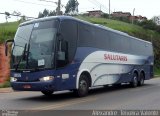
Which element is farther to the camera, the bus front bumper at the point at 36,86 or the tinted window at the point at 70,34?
the tinted window at the point at 70,34

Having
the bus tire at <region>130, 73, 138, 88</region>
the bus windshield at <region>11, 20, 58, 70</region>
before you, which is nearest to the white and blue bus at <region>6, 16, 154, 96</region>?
the bus windshield at <region>11, 20, 58, 70</region>

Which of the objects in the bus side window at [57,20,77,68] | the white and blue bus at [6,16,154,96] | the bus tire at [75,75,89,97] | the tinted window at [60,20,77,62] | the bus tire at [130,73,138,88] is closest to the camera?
the white and blue bus at [6,16,154,96]

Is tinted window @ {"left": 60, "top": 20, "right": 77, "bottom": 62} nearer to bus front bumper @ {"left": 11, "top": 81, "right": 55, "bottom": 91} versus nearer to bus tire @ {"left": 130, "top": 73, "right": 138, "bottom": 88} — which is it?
bus front bumper @ {"left": 11, "top": 81, "right": 55, "bottom": 91}

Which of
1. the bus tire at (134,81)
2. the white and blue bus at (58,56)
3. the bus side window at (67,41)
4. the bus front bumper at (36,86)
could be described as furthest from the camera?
the bus tire at (134,81)

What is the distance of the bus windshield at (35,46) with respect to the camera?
48.5 feet

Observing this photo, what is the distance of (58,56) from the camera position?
588 inches

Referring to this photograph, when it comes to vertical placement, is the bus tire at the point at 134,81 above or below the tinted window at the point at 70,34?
below

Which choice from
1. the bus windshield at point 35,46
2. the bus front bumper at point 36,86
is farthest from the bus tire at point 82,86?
the bus windshield at point 35,46

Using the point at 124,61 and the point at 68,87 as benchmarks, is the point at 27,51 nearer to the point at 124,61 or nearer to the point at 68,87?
the point at 68,87

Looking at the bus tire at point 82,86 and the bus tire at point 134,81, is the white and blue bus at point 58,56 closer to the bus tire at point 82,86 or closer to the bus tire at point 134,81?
the bus tire at point 82,86

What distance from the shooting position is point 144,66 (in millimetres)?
26109

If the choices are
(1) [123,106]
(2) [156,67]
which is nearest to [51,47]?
(1) [123,106]

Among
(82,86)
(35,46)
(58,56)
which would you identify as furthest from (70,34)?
(82,86)

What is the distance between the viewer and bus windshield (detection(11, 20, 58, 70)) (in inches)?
582
